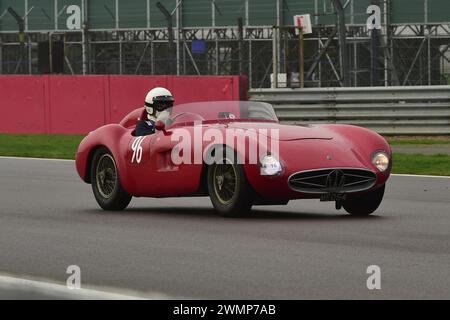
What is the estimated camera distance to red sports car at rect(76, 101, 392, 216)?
440 inches

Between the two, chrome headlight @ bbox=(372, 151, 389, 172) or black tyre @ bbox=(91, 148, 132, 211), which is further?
black tyre @ bbox=(91, 148, 132, 211)

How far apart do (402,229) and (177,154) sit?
2.37 m

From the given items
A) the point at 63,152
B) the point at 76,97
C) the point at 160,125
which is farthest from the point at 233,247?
the point at 76,97

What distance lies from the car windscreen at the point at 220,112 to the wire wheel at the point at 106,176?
887mm

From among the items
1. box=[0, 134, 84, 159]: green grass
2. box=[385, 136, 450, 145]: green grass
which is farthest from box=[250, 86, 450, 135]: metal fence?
box=[0, 134, 84, 159]: green grass

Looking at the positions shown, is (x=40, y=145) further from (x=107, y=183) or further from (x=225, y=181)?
(x=225, y=181)

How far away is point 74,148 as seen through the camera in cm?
2539

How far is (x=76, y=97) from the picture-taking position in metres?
30.3

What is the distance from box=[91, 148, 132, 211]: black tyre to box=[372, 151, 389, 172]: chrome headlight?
2.64 m

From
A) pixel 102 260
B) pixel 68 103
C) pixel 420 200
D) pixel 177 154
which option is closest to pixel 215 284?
pixel 102 260

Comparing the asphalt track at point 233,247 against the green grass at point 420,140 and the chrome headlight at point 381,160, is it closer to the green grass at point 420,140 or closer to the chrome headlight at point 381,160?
the chrome headlight at point 381,160

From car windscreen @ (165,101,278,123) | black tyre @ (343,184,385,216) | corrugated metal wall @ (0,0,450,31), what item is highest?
corrugated metal wall @ (0,0,450,31)

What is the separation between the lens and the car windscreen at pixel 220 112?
12.6 m

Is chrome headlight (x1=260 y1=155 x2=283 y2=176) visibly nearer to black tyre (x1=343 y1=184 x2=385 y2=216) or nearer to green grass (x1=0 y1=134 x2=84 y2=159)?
black tyre (x1=343 y1=184 x2=385 y2=216)
